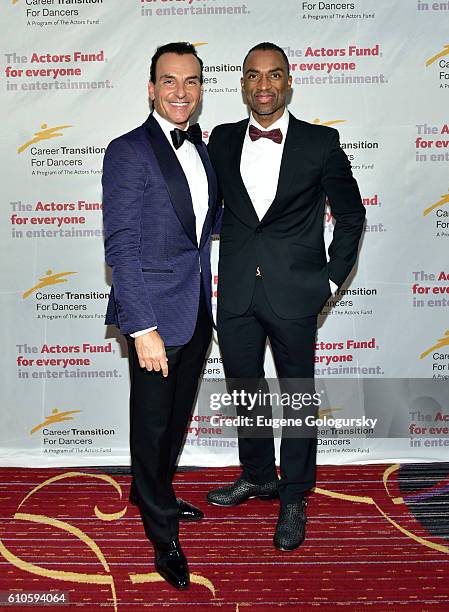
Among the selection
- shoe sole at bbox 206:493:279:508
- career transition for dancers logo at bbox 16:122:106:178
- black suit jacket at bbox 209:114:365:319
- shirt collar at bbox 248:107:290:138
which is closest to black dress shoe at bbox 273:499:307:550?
shoe sole at bbox 206:493:279:508

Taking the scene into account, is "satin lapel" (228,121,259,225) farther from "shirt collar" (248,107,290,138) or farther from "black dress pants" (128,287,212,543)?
"black dress pants" (128,287,212,543)

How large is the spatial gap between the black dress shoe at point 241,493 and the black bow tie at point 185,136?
151cm

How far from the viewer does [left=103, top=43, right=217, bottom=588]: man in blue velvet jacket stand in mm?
2141

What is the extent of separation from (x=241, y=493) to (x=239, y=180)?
1355 millimetres

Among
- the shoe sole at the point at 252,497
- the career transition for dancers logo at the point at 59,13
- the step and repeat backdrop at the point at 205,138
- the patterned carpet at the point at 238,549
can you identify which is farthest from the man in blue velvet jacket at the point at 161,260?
the career transition for dancers logo at the point at 59,13

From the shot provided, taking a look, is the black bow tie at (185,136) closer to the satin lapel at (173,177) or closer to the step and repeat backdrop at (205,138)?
the satin lapel at (173,177)

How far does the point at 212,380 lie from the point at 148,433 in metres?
1.32

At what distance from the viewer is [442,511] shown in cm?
292

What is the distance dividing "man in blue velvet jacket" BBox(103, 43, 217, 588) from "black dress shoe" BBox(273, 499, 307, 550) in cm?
42

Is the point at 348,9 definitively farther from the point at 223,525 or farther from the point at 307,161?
the point at 223,525

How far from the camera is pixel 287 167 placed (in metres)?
2.60

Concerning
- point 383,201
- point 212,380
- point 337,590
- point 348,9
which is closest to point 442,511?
point 337,590

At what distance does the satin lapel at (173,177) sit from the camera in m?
2.20

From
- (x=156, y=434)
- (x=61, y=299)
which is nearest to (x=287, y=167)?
(x=156, y=434)
